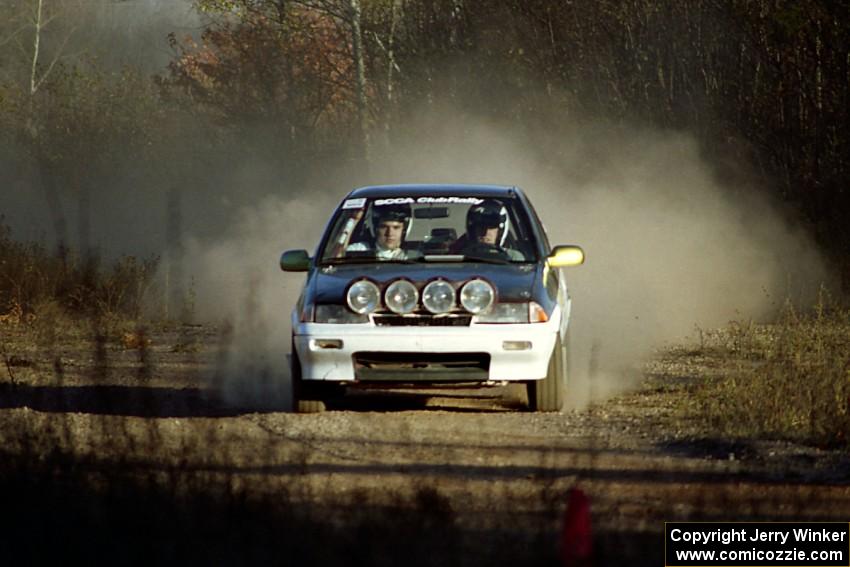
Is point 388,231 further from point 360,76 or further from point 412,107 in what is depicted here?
point 360,76

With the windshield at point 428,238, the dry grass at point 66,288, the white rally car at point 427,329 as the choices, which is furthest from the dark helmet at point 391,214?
the dry grass at point 66,288

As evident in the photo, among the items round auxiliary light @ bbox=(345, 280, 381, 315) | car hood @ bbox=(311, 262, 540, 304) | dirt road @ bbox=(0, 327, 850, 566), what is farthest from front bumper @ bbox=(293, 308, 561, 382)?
dirt road @ bbox=(0, 327, 850, 566)

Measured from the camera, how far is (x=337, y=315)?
10992 millimetres

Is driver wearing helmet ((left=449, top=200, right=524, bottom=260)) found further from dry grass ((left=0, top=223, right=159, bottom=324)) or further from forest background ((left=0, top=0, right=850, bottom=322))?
dry grass ((left=0, top=223, right=159, bottom=324))

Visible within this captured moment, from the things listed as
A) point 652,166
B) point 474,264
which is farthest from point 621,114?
point 474,264

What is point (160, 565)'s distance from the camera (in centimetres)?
654

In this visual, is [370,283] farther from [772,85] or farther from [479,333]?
[772,85]

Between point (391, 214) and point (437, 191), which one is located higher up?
point (437, 191)

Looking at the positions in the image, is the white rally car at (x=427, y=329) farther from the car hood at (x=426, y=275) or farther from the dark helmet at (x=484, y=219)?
the dark helmet at (x=484, y=219)

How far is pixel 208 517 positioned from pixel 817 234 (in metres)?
15.4

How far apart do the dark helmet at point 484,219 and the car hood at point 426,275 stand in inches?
24.2

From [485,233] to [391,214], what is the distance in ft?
2.27

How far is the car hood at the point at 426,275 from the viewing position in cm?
1105

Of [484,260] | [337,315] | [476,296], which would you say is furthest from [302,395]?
[484,260]
